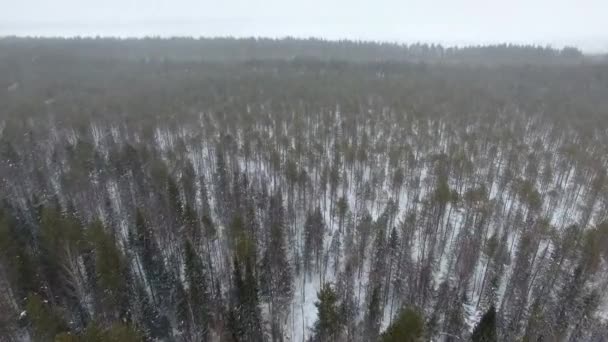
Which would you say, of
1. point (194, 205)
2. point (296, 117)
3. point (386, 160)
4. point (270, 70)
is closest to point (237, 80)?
point (270, 70)

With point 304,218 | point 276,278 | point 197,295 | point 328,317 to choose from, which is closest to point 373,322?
point 328,317

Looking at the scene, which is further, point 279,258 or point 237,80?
point 237,80

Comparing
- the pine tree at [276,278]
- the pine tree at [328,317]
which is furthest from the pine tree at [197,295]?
the pine tree at [328,317]

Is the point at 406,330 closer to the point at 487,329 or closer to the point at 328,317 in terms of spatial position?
the point at 328,317

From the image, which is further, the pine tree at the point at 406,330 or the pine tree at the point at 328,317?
the pine tree at the point at 328,317

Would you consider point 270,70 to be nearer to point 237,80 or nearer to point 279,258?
point 237,80

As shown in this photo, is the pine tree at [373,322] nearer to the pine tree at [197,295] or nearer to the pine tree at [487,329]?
the pine tree at [487,329]

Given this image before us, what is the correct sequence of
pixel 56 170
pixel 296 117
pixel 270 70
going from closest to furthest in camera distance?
pixel 56 170
pixel 296 117
pixel 270 70

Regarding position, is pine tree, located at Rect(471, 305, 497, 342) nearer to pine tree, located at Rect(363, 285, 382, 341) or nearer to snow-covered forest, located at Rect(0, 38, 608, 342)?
snow-covered forest, located at Rect(0, 38, 608, 342)
